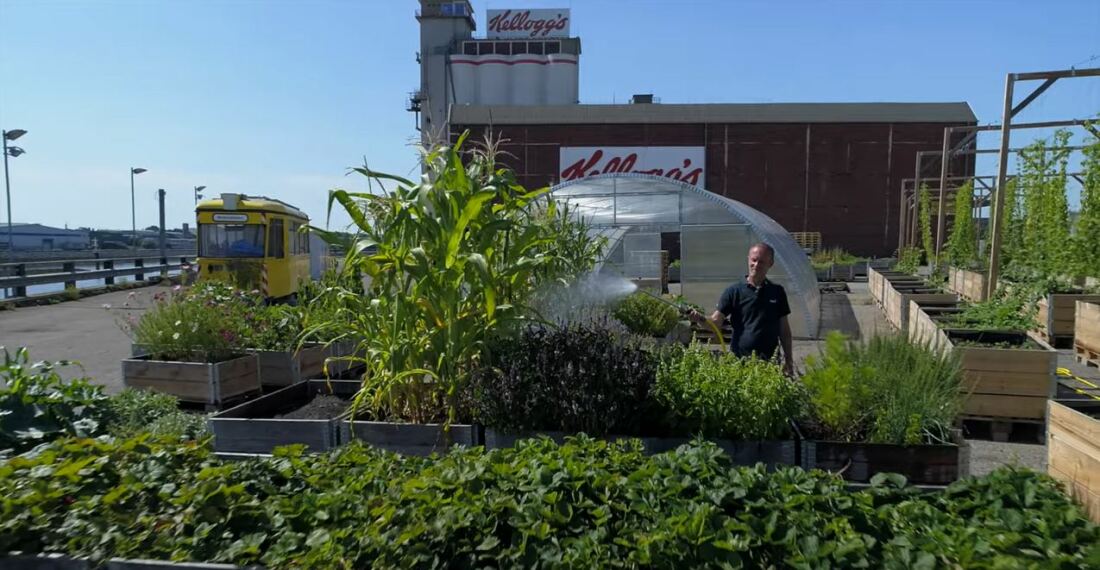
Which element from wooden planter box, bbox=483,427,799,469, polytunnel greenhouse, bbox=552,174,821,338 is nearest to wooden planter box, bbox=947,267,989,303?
polytunnel greenhouse, bbox=552,174,821,338

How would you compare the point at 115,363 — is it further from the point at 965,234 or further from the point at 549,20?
the point at 549,20

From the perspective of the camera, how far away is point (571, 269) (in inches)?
243

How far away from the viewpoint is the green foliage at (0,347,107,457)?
3730mm

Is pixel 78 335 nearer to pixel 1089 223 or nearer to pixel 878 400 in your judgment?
pixel 878 400

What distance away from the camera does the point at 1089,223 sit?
9.58 m

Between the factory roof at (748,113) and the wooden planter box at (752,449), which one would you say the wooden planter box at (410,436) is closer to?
the wooden planter box at (752,449)

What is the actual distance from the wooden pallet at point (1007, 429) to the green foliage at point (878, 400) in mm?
3056

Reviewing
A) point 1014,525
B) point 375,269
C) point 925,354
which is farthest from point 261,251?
point 1014,525

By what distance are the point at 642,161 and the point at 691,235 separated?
950 inches

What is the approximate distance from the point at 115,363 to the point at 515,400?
9.25m

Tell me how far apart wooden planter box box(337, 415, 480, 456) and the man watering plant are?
8.20ft

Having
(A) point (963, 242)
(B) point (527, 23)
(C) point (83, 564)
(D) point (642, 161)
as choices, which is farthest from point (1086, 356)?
(B) point (527, 23)

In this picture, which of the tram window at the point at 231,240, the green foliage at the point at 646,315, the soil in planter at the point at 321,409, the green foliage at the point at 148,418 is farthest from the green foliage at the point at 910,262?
the green foliage at the point at 148,418

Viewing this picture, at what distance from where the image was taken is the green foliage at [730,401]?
3.53 meters
